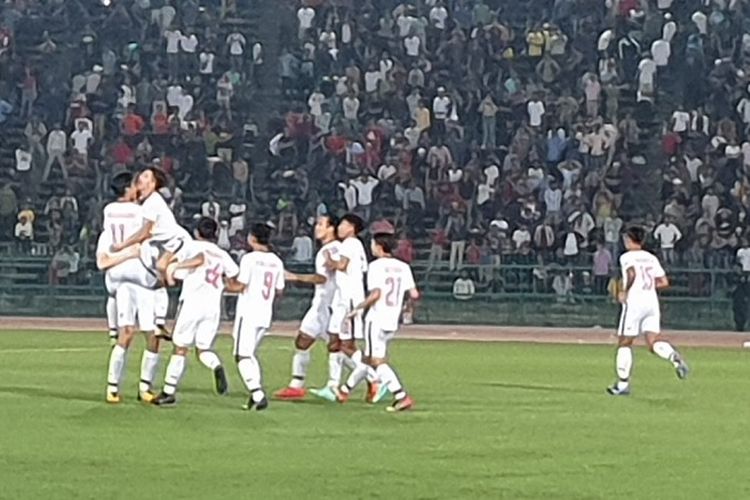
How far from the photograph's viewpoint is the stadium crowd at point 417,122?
119ft

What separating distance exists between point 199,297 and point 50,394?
2445 mm

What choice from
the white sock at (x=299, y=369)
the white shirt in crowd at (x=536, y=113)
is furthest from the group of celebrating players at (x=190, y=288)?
the white shirt in crowd at (x=536, y=113)

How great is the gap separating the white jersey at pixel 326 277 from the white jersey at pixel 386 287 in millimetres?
1060

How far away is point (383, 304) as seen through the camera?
1688 centimetres

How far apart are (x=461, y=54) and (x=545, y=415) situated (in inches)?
967

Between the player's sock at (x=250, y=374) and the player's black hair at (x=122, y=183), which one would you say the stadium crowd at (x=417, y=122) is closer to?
the player's black hair at (x=122, y=183)

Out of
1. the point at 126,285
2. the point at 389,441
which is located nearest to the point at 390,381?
the point at 389,441

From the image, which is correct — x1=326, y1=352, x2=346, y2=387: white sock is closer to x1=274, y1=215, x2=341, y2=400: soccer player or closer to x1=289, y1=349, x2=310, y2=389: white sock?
x1=274, y1=215, x2=341, y2=400: soccer player

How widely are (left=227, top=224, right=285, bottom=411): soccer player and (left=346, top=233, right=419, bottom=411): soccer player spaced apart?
98 centimetres

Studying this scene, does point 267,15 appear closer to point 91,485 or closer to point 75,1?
point 75,1

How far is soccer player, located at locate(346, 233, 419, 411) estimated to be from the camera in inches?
659

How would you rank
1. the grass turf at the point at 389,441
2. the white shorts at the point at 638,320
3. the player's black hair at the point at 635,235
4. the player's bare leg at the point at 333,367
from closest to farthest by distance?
1. the grass turf at the point at 389,441
2. the player's bare leg at the point at 333,367
3. the player's black hair at the point at 635,235
4. the white shorts at the point at 638,320

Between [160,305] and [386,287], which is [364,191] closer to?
[160,305]

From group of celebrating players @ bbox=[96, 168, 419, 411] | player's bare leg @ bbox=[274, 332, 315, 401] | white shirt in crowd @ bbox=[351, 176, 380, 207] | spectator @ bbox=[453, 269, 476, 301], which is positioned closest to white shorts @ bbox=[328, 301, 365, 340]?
player's bare leg @ bbox=[274, 332, 315, 401]
